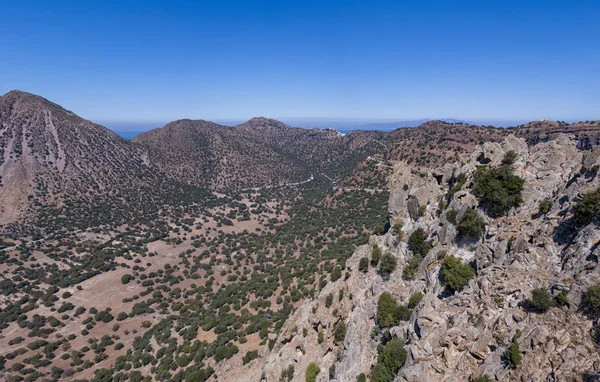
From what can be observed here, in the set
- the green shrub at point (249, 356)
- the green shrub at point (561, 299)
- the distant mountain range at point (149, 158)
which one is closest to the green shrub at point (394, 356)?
the green shrub at point (561, 299)

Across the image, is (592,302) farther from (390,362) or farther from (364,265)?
(364,265)

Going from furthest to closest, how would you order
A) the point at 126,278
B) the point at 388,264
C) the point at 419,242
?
the point at 126,278 → the point at 388,264 → the point at 419,242

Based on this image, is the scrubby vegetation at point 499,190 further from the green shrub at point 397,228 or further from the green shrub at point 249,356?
the green shrub at point 249,356

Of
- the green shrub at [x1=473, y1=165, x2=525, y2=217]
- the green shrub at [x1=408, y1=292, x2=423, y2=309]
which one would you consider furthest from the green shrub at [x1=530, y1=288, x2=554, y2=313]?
the green shrub at [x1=473, y1=165, x2=525, y2=217]

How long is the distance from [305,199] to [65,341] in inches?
3409

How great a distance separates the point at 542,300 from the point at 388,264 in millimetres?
12093

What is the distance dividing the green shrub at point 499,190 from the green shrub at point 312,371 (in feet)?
60.8

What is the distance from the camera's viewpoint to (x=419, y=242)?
→ 24.2m

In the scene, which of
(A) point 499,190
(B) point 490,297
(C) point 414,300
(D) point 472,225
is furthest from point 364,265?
(A) point 499,190

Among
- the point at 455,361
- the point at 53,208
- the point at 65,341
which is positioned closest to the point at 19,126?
the point at 53,208

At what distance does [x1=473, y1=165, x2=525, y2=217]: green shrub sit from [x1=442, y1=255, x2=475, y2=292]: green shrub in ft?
17.7

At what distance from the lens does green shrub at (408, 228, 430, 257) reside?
23.8m

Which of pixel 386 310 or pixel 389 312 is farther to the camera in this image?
pixel 386 310

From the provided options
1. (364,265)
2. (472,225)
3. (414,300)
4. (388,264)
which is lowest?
(364,265)
